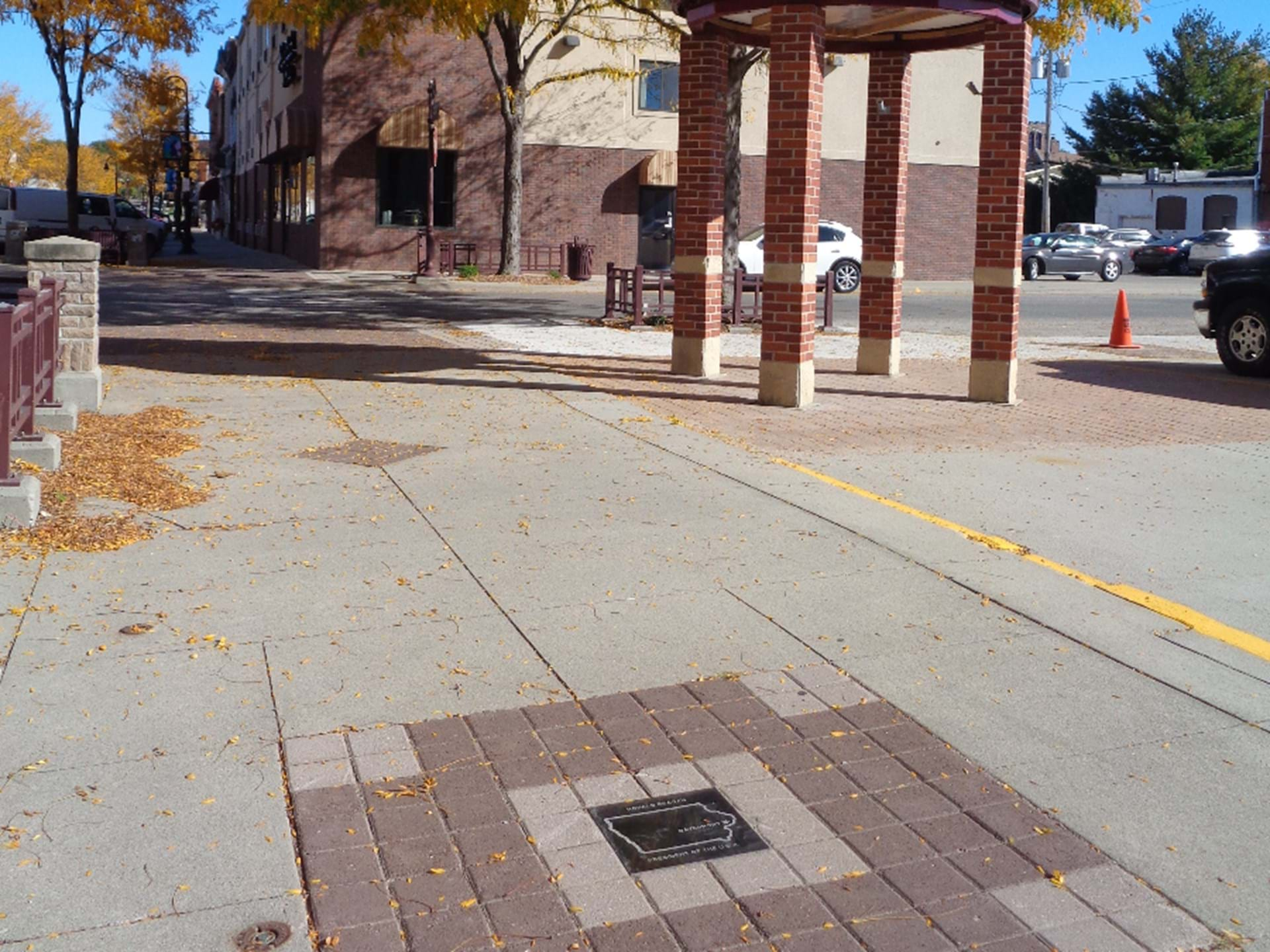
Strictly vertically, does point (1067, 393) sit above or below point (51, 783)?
above

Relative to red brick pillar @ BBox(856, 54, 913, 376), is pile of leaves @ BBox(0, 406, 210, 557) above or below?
below

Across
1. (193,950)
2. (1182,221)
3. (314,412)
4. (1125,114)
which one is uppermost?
(1125,114)

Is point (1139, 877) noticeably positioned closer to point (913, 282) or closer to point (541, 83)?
point (541, 83)

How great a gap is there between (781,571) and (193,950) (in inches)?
156

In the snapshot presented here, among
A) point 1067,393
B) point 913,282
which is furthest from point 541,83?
point 1067,393

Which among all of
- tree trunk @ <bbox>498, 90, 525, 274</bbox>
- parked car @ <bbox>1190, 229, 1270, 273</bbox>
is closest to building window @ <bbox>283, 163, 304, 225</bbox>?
tree trunk @ <bbox>498, 90, 525, 274</bbox>

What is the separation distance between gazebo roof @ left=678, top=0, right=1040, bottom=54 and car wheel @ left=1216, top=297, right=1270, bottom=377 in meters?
4.41

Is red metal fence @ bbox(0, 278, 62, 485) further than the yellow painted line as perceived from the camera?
Yes

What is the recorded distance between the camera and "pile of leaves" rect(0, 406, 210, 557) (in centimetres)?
736

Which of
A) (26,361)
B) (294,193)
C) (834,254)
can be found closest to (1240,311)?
(26,361)

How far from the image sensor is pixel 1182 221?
65.1 metres

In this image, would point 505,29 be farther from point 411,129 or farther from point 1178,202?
point 1178,202

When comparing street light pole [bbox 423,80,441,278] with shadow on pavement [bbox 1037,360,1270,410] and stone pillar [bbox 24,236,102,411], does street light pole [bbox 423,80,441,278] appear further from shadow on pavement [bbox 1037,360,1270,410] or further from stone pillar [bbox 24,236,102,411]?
stone pillar [bbox 24,236,102,411]

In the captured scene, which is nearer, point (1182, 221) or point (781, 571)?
point (781, 571)
